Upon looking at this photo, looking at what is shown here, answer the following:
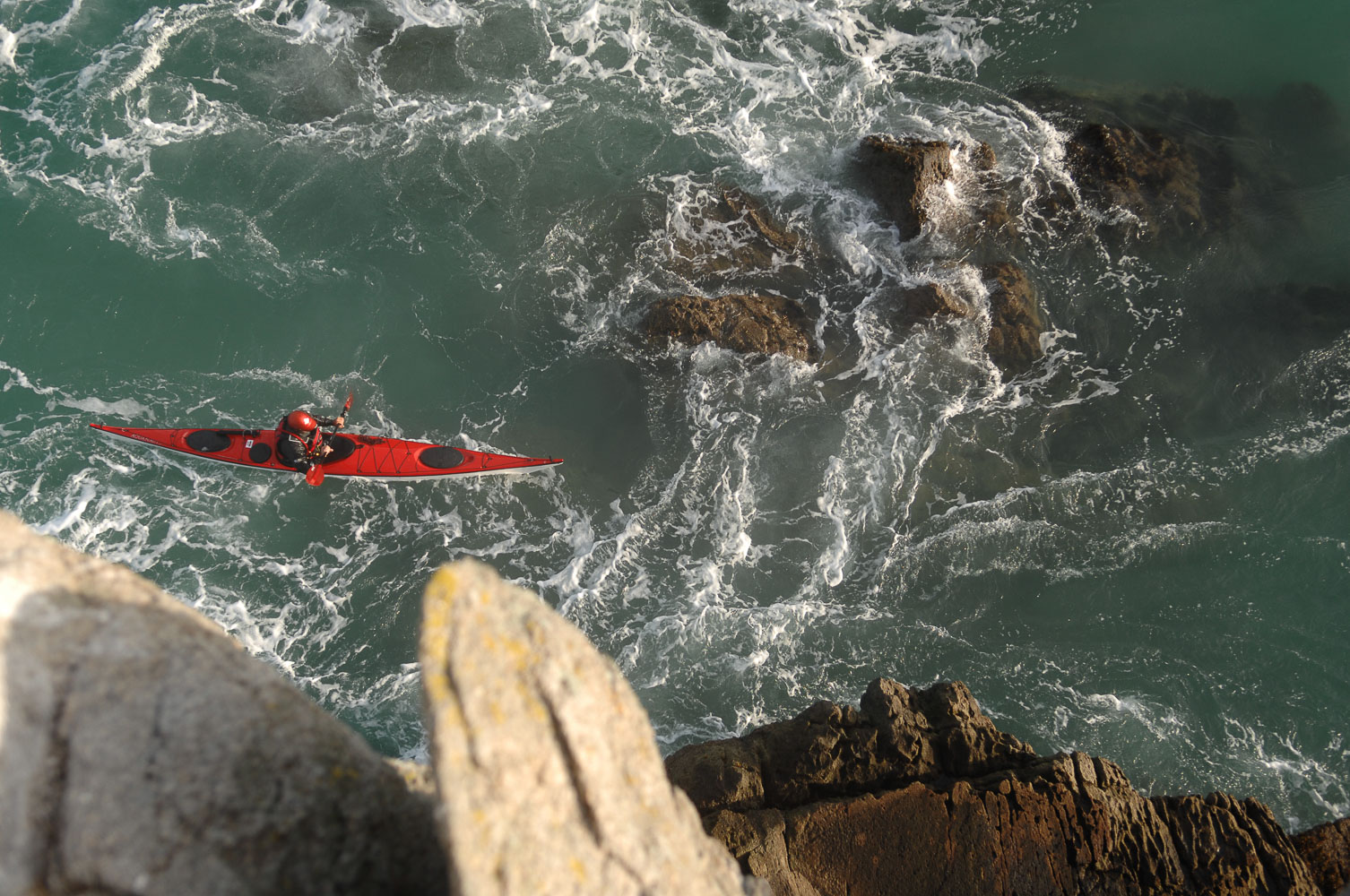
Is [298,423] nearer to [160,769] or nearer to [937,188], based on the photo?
[160,769]

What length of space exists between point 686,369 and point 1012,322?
6.63 m

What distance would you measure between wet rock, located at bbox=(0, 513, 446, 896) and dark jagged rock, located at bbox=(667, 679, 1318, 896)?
5403 millimetres

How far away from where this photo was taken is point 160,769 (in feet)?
12.8

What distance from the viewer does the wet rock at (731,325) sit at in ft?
48.9

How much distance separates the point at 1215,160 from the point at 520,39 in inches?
650

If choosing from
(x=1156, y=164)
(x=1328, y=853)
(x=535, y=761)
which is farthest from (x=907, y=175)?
(x=535, y=761)

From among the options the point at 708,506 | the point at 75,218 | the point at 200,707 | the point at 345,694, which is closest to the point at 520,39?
the point at 75,218

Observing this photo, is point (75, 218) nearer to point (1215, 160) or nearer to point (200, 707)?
point (200, 707)

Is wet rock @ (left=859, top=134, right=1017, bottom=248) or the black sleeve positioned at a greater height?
wet rock @ (left=859, top=134, right=1017, bottom=248)

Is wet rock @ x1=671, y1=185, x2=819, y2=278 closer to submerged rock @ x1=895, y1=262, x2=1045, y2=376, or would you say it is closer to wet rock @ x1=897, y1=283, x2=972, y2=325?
wet rock @ x1=897, y1=283, x2=972, y2=325

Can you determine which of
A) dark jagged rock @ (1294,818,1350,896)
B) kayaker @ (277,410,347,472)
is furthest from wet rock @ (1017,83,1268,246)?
kayaker @ (277,410,347,472)

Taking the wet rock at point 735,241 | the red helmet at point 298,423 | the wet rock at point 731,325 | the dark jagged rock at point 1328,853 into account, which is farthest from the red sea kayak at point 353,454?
the dark jagged rock at point 1328,853

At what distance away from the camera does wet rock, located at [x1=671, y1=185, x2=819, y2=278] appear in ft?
51.4

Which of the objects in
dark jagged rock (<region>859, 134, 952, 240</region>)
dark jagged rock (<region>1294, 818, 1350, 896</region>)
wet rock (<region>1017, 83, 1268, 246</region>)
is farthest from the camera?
wet rock (<region>1017, 83, 1268, 246</region>)
